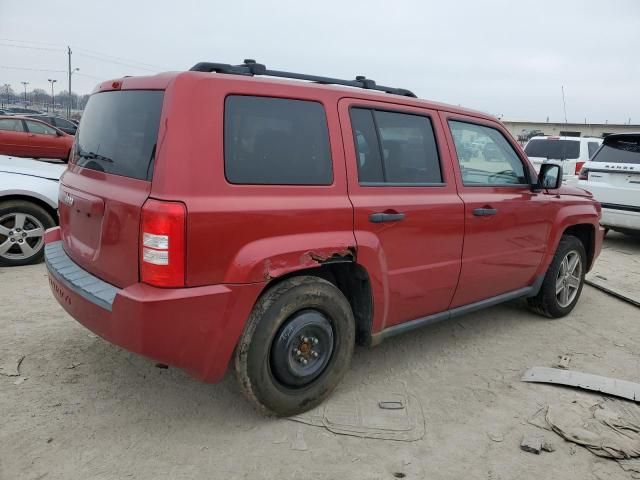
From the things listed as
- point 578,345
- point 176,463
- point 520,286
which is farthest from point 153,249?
point 578,345

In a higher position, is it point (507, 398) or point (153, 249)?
point (153, 249)

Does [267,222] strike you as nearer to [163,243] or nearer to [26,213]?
[163,243]

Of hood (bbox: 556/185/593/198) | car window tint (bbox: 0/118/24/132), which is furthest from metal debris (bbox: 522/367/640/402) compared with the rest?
car window tint (bbox: 0/118/24/132)

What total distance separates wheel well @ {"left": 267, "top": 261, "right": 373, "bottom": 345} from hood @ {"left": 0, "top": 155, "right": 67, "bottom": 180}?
12.3 ft

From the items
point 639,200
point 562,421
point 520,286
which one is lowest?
point 562,421

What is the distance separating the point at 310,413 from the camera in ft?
9.83

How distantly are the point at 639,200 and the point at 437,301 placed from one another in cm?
553

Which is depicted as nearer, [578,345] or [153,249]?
[153,249]

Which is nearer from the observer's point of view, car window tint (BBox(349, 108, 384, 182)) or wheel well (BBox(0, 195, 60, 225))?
car window tint (BBox(349, 108, 384, 182))

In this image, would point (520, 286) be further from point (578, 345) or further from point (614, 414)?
point (614, 414)

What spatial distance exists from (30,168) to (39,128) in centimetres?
977

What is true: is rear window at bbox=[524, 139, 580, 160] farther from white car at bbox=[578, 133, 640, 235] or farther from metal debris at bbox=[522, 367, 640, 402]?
metal debris at bbox=[522, 367, 640, 402]

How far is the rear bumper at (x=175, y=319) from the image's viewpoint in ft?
7.77

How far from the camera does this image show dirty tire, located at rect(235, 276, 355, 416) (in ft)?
8.70
